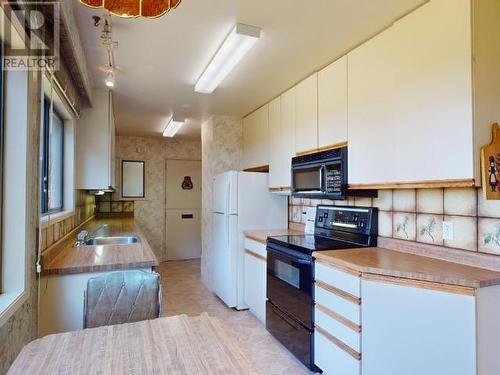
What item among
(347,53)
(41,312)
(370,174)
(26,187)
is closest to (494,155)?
(370,174)

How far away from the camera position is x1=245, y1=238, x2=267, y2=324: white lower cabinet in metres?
3.16

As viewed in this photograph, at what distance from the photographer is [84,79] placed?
2549mm

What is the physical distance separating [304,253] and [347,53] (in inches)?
59.5

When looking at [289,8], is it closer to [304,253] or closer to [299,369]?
[304,253]

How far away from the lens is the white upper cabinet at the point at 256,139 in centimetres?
377

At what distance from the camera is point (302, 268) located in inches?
94.1

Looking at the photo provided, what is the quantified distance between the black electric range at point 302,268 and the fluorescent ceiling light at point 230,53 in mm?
1478

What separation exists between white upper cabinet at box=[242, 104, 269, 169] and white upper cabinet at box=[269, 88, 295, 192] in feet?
0.42

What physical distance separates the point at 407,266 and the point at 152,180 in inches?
205

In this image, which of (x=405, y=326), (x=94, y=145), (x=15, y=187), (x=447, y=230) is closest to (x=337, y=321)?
(x=405, y=326)

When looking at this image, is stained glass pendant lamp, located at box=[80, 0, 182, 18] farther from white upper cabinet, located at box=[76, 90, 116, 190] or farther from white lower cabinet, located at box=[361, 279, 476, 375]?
white upper cabinet, located at box=[76, 90, 116, 190]

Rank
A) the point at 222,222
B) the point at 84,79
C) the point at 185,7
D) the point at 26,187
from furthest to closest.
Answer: the point at 222,222, the point at 84,79, the point at 185,7, the point at 26,187

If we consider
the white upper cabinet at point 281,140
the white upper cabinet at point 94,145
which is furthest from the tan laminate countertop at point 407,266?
the white upper cabinet at point 94,145

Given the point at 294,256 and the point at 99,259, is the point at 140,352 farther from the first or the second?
the point at 294,256
